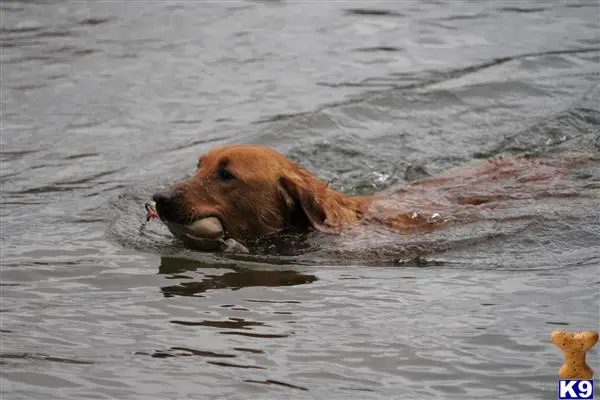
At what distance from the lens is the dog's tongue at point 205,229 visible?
7.59m

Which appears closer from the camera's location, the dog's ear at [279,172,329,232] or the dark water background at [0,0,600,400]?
the dark water background at [0,0,600,400]

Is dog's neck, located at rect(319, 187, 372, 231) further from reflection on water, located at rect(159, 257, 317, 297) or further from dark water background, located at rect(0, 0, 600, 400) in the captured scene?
reflection on water, located at rect(159, 257, 317, 297)

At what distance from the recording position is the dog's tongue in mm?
7586

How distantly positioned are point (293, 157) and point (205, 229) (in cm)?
290

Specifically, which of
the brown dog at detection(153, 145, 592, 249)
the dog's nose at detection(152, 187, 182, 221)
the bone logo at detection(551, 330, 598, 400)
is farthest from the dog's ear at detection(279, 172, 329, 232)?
the bone logo at detection(551, 330, 598, 400)

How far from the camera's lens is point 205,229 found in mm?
7590

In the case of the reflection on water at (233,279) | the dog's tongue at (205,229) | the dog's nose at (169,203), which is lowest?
the reflection on water at (233,279)

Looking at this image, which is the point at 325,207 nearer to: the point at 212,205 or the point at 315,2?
the point at 212,205

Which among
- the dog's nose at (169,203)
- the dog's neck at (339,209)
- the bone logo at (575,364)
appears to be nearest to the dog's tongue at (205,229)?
→ the dog's nose at (169,203)

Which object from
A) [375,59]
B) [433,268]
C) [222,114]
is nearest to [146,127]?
[222,114]
